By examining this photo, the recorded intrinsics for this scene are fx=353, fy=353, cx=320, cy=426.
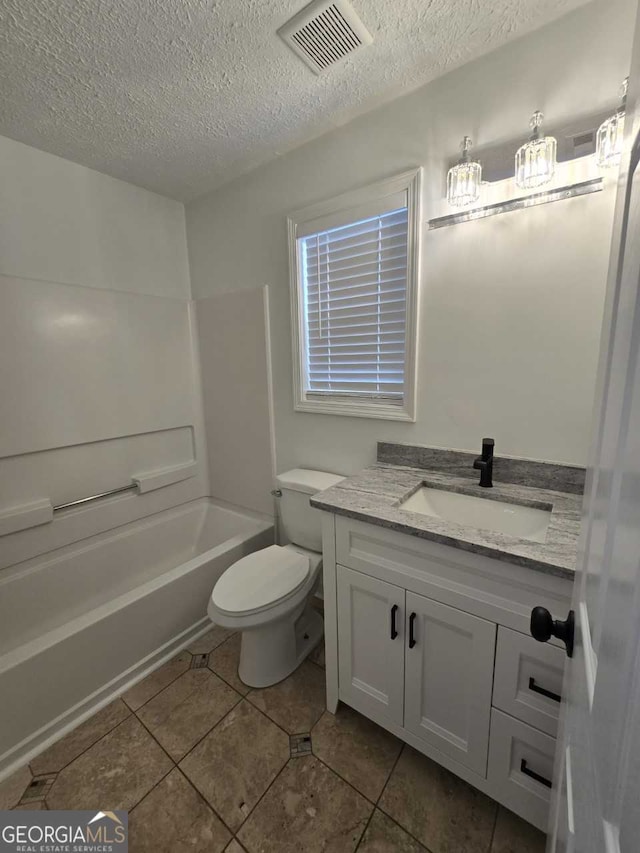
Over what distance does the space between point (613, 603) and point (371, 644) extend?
102 centimetres

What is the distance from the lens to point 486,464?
129 centimetres

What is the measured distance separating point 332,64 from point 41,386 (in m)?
1.83

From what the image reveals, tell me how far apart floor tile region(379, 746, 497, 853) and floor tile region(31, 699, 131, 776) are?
1063 mm

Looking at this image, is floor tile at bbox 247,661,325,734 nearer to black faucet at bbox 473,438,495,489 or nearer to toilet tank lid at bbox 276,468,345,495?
toilet tank lid at bbox 276,468,345,495

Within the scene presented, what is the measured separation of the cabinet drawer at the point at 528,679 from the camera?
0.88m

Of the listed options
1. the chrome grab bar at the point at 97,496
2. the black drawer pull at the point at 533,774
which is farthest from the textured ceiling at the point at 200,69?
the black drawer pull at the point at 533,774

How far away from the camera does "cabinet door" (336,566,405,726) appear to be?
45.4 inches

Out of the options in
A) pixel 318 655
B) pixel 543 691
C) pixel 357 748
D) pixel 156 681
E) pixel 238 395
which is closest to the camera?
pixel 543 691

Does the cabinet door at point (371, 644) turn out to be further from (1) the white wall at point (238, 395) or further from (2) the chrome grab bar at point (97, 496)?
(2) the chrome grab bar at point (97, 496)

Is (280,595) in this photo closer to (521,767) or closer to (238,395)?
(521,767)

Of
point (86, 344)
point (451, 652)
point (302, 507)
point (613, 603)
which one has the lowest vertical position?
point (451, 652)

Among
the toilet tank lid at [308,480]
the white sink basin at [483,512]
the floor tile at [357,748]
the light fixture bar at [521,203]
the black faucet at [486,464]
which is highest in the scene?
the light fixture bar at [521,203]

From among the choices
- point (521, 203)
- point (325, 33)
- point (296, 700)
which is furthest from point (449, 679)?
point (325, 33)

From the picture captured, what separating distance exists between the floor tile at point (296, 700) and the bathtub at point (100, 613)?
55 centimetres
